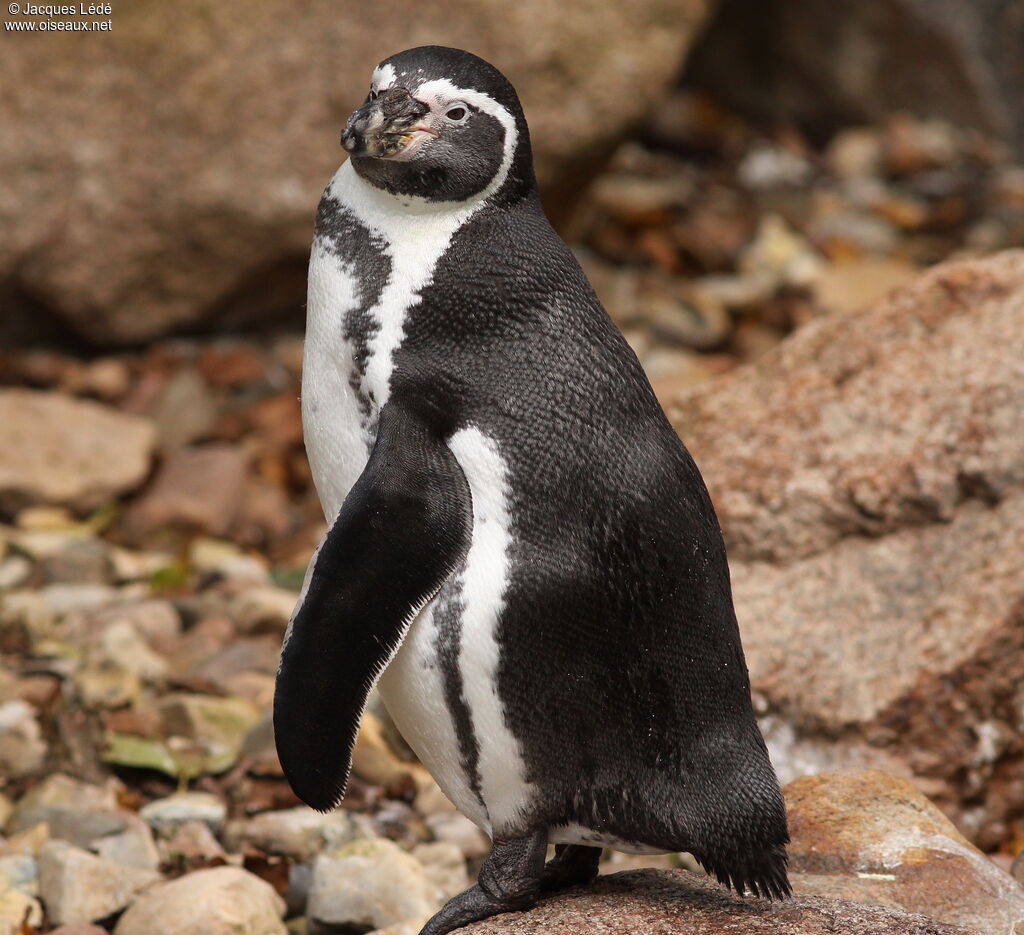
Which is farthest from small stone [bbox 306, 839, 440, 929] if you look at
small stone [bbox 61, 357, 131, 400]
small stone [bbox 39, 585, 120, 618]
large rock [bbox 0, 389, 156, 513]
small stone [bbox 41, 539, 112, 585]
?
small stone [bbox 61, 357, 131, 400]

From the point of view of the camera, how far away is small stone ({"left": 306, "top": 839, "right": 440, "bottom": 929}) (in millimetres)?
2779

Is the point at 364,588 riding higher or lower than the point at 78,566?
higher

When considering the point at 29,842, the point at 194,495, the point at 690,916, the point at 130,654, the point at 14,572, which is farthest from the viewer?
the point at 194,495

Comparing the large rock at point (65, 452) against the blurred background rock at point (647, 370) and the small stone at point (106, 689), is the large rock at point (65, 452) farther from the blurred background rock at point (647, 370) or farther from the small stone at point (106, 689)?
the small stone at point (106, 689)

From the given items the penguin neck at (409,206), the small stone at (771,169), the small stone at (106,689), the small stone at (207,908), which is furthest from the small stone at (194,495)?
the small stone at (771,169)

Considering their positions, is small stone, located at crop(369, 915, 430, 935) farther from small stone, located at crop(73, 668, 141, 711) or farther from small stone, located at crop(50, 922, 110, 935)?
→ small stone, located at crop(73, 668, 141, 711)

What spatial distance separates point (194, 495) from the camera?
5309 millimetres

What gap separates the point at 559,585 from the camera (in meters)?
2.10

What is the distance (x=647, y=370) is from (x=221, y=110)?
6.47 ft

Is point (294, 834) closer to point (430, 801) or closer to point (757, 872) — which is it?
point (430, 801)

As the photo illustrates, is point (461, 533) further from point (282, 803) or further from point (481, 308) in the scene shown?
point (282, 803)

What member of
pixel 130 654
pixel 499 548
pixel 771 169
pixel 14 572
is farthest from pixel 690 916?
pixel 771 169

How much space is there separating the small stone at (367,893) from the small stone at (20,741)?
2.91 feet

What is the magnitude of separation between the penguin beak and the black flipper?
0.39 meters
